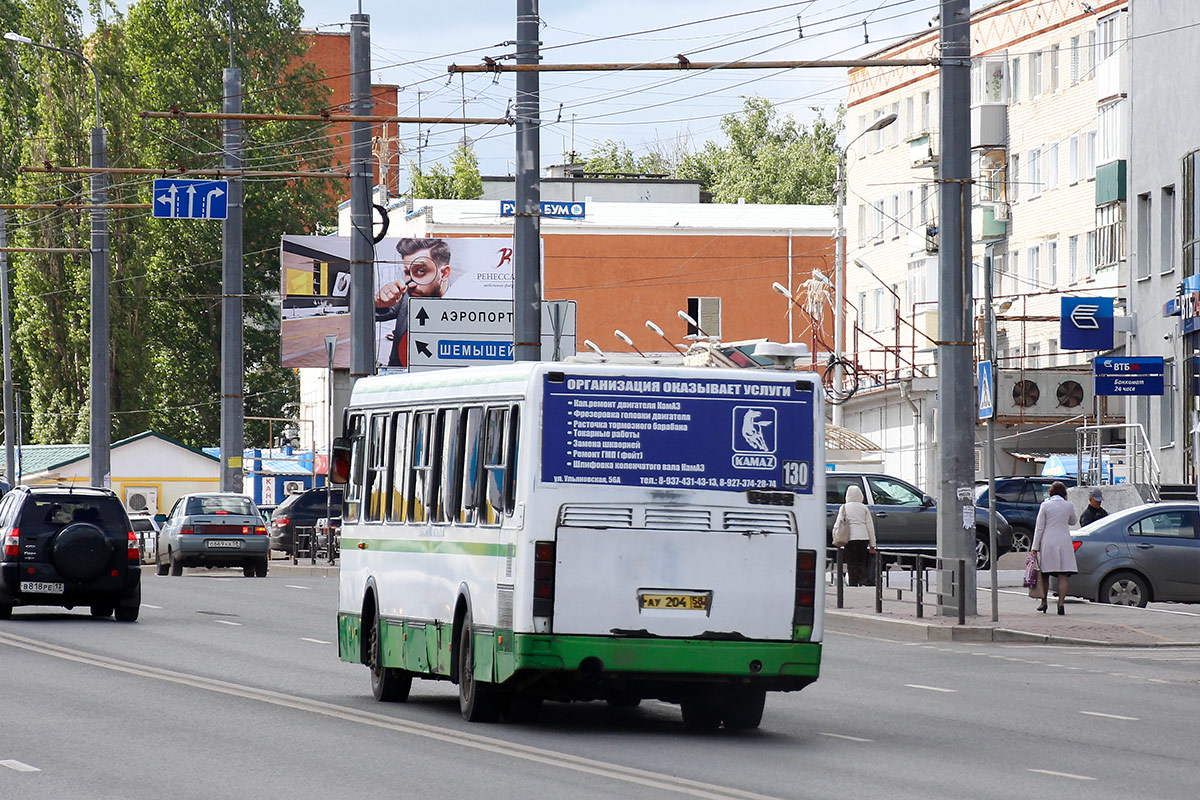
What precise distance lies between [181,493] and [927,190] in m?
23.9

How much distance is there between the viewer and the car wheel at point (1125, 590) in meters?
29.8

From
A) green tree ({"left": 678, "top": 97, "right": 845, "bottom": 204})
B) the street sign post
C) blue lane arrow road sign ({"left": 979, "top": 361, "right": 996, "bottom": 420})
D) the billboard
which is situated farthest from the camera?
green tree ({"left": 678, "top": 97, "right": 845, "bottom": 204})

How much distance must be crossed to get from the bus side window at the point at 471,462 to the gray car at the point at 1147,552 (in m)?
15.2

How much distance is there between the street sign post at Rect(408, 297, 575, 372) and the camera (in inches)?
1487

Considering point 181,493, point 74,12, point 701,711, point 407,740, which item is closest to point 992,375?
point 701,711

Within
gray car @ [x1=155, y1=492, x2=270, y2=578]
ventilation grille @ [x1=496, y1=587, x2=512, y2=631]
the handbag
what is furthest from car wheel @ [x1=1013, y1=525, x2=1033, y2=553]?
ventilation grille @ [x1=496, y1=587, x2=512, y2=631]

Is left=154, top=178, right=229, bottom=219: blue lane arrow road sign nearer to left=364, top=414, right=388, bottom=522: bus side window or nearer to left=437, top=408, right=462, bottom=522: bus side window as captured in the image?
left=364, top=414, right=388, bottom=522: bus side window

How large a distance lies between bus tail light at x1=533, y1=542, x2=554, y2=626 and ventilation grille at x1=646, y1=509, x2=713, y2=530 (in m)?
0.70

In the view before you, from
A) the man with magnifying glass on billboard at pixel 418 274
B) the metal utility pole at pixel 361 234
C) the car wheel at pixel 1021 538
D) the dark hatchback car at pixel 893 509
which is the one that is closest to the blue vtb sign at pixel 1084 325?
the car wheel at pixel 1021 538

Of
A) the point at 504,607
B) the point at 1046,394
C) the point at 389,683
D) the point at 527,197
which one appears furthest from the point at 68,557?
the point at 1046,394

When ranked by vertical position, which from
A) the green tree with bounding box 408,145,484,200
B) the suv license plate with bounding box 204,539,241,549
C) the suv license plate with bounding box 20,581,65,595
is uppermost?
the green tree with bounding box 408,145,484,200

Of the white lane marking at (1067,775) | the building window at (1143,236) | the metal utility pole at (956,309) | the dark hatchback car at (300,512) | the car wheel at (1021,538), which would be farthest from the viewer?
the dark hatchback car at (300,512)

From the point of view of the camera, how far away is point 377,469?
59.4ft

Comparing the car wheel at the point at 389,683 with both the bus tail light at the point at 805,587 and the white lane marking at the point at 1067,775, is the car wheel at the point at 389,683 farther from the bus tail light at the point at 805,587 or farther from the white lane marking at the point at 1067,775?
the white lane marking at the point at 1067,775
